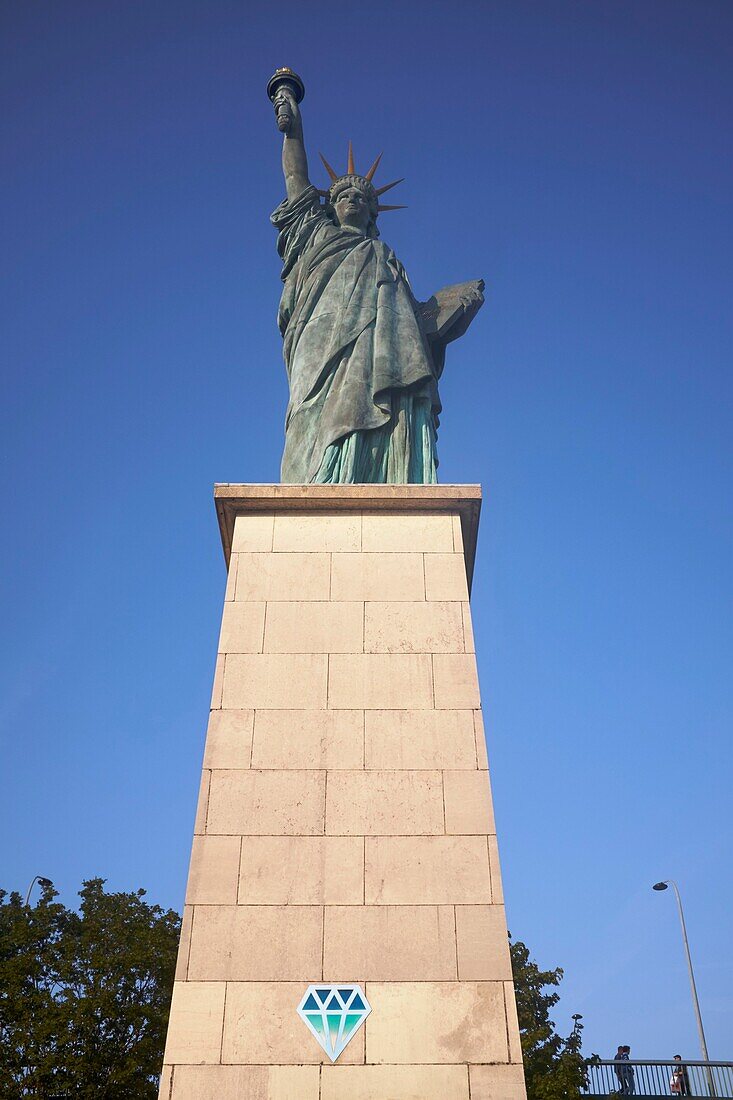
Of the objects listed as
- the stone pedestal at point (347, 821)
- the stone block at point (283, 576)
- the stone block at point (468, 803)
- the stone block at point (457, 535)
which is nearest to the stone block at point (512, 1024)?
the stone pedestal at point (347, 821)

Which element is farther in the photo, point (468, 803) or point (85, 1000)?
point (85, 1000)

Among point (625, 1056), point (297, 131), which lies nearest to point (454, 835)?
point (297, 131)

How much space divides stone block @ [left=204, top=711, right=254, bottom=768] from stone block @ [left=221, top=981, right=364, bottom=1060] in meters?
1.66

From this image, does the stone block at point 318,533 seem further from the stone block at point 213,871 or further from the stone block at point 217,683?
the stone block at point 213,871

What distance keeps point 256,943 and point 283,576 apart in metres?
3.22

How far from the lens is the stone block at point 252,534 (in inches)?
352

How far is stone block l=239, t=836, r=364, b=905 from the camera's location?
6879mm

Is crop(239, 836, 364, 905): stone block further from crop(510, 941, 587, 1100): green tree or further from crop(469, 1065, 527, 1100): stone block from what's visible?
crop(510, 941, 587, 1100): green tree

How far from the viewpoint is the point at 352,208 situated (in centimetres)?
1288

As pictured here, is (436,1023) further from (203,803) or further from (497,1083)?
(203,803)

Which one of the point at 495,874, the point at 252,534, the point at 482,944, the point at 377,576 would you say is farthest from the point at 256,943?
the point at 252,534

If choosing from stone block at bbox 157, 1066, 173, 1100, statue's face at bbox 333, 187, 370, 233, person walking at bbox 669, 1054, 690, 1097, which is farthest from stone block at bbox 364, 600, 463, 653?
person walking at bbox 669, 1054, 690, 1097

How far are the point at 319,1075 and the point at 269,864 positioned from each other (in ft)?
4.75

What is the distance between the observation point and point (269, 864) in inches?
276
